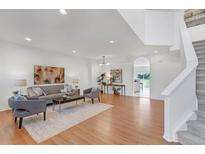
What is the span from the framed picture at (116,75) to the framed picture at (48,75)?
152 inches

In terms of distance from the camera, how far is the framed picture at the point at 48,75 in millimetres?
6348

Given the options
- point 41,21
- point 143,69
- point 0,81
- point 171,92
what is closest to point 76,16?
point 41,21

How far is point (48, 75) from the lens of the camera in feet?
22.5

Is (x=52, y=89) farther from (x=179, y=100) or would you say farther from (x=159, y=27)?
(x=179, y=100)

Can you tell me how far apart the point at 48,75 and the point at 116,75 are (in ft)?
16.1

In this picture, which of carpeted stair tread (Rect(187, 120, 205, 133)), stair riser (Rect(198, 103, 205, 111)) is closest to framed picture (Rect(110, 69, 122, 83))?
stair riser (Rect(198, 103, 205, 111))

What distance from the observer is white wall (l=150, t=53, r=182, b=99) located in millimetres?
6683

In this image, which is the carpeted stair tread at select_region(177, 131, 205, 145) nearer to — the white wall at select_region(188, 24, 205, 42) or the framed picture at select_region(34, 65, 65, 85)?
the white wall at select_region(188, 24, 205, 42)

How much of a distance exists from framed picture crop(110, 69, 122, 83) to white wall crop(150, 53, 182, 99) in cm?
239

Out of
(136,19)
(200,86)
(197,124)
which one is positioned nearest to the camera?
(197,124)

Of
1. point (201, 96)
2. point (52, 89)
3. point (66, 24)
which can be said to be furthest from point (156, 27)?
point (52, 89)
